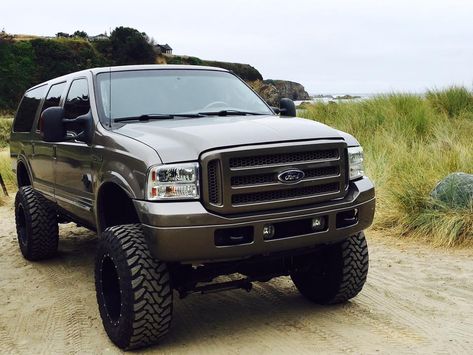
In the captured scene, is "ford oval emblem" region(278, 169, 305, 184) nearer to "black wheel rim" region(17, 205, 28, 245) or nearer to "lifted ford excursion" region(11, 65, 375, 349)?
"lifted ford excursion" region(11, 65, 375, 349)

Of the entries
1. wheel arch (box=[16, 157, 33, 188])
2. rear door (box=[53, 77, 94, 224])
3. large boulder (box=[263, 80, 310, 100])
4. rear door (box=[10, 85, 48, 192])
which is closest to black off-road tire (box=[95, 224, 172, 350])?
rear door (box=[53, 77, 94, 224])

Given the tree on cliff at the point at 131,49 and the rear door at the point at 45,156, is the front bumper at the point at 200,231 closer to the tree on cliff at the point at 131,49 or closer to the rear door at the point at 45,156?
the rear door at the point at 45,156

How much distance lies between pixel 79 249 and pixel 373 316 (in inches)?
154

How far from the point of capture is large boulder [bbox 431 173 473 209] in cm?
689

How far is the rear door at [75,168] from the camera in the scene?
182 inches

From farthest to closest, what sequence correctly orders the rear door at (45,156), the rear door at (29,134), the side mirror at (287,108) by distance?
the rear door at (29,134)
the rear door at (45,156)
the side mirror at (287,108)

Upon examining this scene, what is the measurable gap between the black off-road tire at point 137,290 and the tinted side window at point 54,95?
2.31m

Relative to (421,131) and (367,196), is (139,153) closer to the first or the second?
(367,196)

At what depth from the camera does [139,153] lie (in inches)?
147

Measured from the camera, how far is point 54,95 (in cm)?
598

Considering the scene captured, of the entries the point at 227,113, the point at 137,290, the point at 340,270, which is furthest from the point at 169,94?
the point at 340,270

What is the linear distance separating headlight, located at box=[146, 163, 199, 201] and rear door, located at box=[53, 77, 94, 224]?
1114mm

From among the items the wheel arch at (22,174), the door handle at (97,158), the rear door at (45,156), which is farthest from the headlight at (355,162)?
the wheel arch at (22,174)

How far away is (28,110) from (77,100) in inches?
75.7
